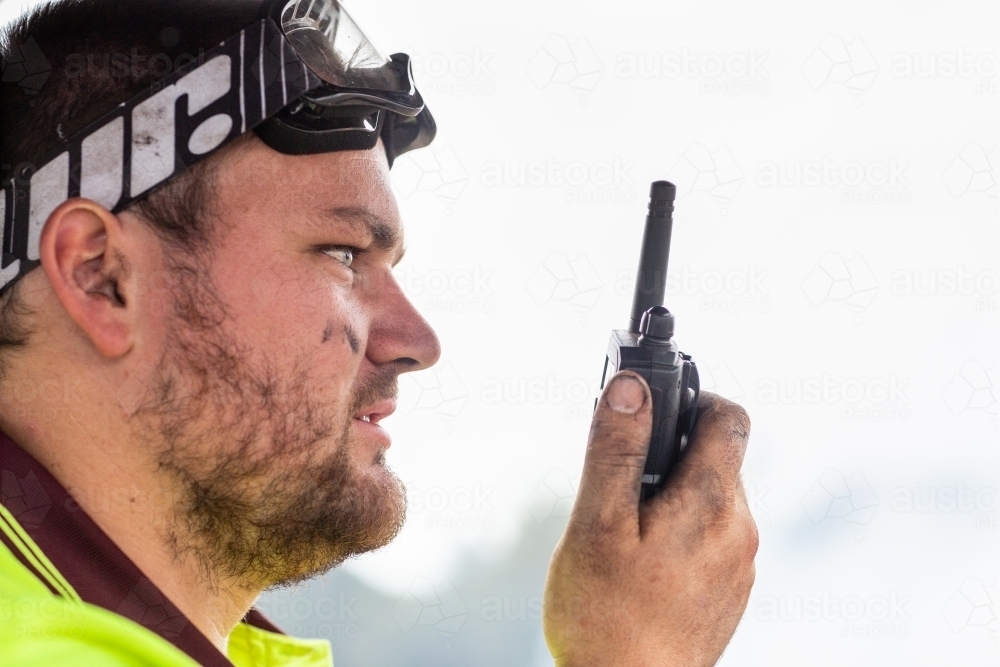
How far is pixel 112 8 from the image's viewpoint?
1.30m

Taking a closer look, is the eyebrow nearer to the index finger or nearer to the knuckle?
the index finger

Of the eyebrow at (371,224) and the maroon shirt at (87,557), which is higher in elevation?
the eyebrow at (371,224)

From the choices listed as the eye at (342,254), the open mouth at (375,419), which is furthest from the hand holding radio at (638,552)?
the eye at (342,254)

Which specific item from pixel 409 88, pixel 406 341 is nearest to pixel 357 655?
pixel 406 341

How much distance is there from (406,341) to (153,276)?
0.34 meters

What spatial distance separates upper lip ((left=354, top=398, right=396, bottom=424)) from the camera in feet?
4.17

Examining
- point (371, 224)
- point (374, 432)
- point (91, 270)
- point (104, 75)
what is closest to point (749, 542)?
point (374, 432)

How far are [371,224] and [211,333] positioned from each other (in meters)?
0.26

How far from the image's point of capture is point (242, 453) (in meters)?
1.17

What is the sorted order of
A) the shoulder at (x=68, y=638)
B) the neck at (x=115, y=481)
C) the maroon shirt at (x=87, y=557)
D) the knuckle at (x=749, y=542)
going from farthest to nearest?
the knuckle at (x=749, y=542), the neck at (x=115, y=481), the maroon shirt at (x=87, y=557), the shoulder at (x=68, y=638)

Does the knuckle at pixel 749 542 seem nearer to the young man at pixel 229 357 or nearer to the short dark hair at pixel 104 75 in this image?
the young man at pixel 229 357

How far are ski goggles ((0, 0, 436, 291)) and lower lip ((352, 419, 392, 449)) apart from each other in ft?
1.18

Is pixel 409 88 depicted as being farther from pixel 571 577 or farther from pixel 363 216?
pixel 571 577

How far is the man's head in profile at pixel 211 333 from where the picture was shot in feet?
3.73
